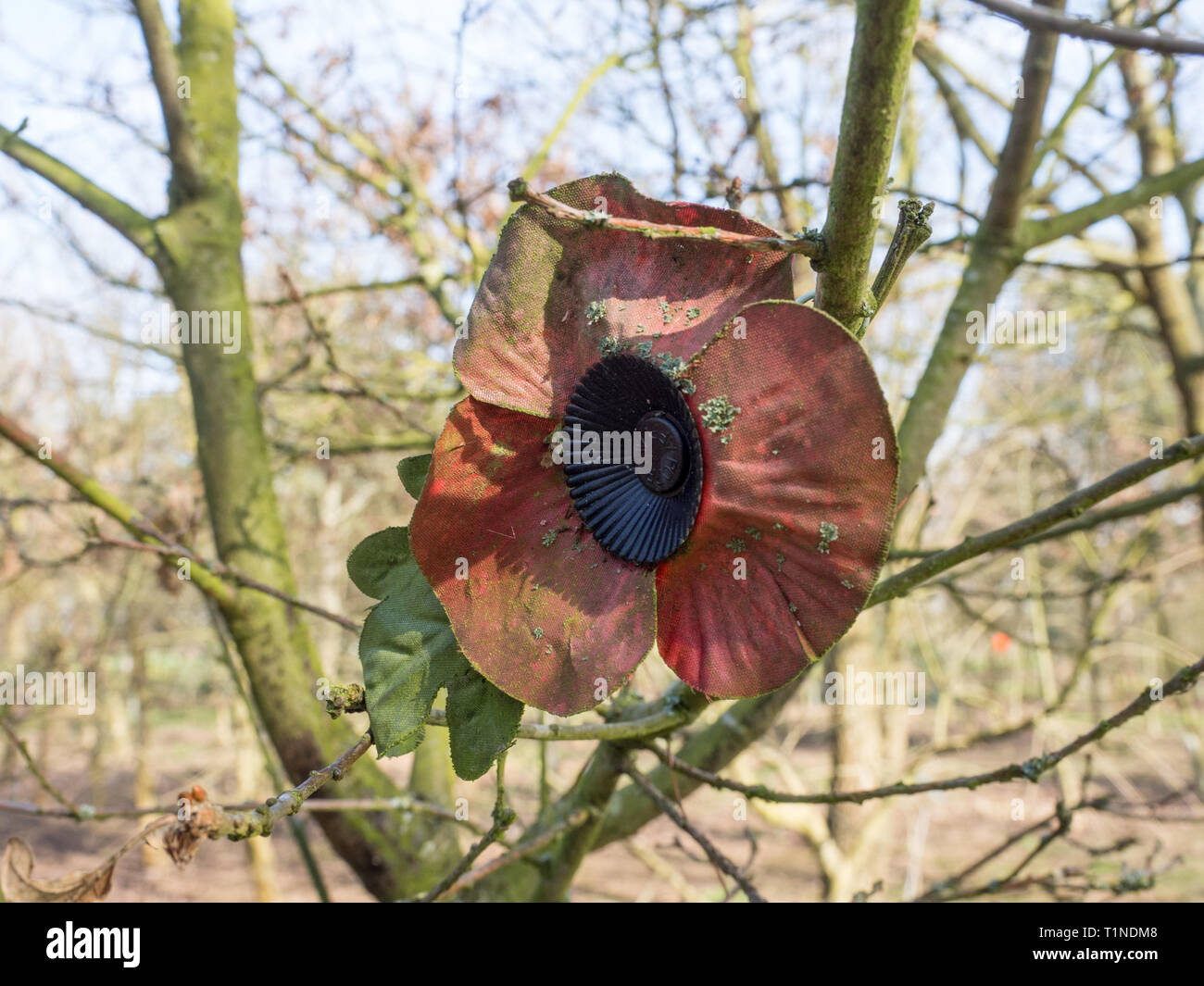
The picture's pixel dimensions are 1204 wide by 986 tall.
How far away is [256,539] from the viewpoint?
5.62ft

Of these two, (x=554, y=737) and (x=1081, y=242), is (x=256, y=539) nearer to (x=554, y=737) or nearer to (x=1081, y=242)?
(x=554, y=737)

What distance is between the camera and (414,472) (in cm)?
81

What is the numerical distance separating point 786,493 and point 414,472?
13.4 inches

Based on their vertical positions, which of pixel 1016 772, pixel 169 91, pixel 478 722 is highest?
pixel 169 91

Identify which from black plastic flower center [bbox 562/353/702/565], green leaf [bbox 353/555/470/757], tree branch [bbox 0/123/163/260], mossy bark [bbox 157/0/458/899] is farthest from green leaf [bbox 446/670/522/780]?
tree branch [bbox 0/123/163/260]

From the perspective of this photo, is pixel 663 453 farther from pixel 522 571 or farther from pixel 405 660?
pixel 405 660

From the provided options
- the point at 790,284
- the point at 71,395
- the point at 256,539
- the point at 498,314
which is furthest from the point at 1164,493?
the point at 71,395

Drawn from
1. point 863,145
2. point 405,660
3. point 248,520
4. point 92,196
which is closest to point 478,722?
point 405,660

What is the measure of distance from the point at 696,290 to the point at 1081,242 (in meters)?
3.92

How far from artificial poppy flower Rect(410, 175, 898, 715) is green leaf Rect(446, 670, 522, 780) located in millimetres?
38

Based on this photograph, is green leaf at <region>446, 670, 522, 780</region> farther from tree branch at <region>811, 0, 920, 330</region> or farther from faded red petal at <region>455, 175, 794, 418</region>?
tree branch at <region>811, 0, 920, 330</region>

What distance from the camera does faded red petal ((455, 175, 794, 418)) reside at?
2.25 feet

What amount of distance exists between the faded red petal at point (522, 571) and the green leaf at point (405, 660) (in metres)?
0.05

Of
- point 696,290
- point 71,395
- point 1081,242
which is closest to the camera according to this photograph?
point 696,290
